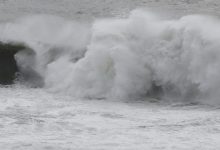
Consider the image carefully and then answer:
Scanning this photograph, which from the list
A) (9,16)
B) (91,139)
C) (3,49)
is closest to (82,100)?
(91,139)

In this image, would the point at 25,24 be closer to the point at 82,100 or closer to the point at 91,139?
the point at 82,100

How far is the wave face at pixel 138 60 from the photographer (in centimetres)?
1189

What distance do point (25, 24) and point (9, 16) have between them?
0.87 meters

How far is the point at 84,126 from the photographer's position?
9742 millimetres

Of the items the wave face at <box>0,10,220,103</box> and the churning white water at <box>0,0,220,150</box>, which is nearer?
the churning white water at <box>0,0,220,150</box>

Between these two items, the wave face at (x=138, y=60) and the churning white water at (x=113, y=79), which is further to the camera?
the wave face at (x=138, y=60)

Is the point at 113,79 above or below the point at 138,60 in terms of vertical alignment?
below

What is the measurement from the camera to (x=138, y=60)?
1241cm

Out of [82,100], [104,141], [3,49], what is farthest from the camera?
[3,49]

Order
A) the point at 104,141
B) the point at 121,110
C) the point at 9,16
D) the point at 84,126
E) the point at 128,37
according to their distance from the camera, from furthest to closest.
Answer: the point at 9,16 → the point at 128,37 → the point at 121,110 → the point at 84,126 → the point at 104,141

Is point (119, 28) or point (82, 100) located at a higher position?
point (119, 28)

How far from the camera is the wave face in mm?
11891

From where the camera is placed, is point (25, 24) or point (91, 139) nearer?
point (91, 139)

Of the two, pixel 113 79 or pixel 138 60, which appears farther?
pixel 138 60
